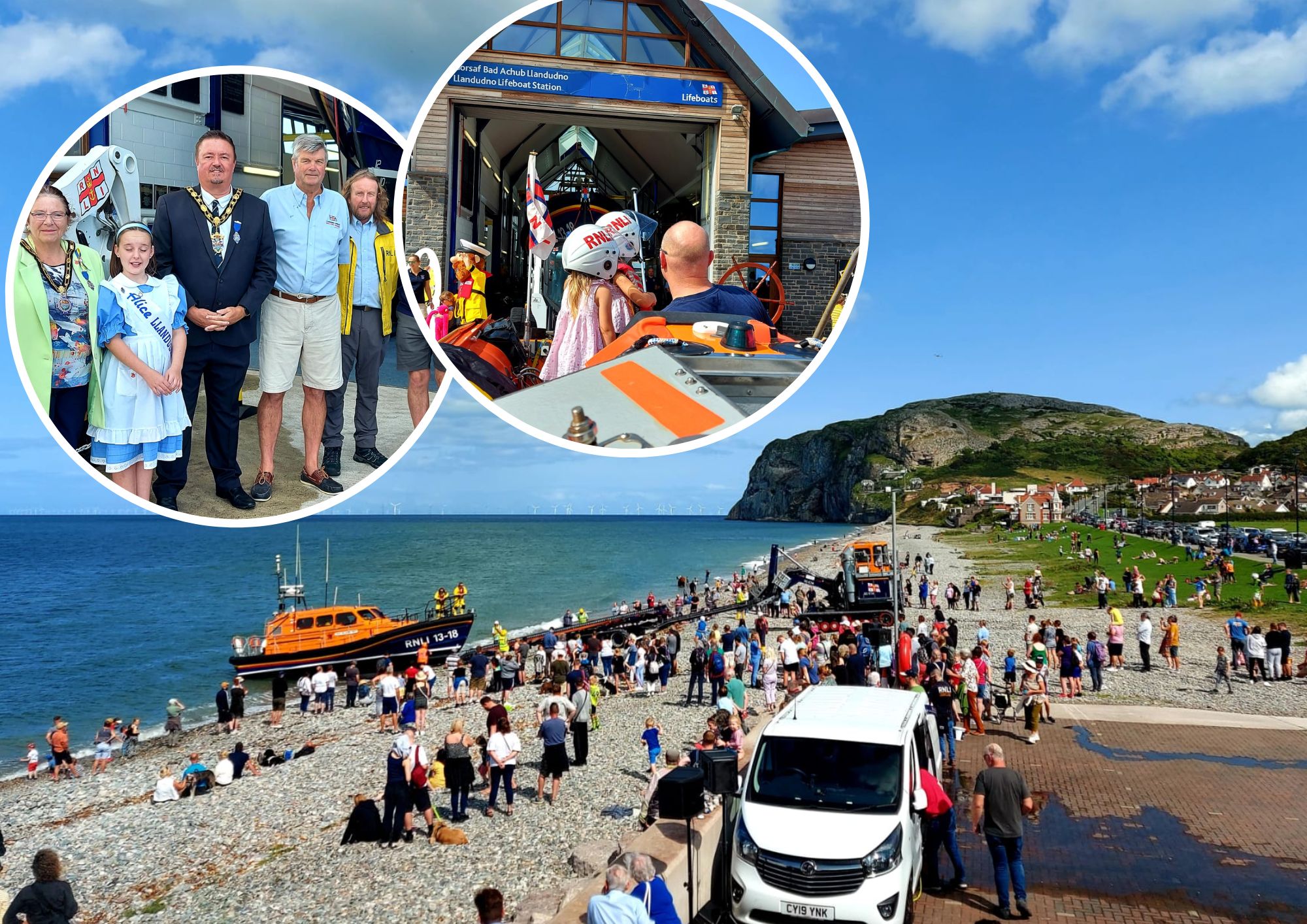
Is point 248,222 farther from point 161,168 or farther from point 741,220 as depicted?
point 741,220

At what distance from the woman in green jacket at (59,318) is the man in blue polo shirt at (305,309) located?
3.11ft

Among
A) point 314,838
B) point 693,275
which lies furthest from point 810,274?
point 314,838

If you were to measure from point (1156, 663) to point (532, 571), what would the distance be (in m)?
72.7

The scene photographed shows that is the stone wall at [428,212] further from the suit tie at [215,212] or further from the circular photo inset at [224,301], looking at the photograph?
the suit tie at [215,212]

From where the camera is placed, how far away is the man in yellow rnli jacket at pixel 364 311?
5988 millimetres

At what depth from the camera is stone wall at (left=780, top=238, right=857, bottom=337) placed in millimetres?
6141

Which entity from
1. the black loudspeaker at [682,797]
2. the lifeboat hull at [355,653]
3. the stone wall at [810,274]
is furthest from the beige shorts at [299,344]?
the lifeboat hull at [355,653]

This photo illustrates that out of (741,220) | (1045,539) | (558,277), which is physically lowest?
(1045,539)

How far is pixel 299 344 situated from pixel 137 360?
0.94 m

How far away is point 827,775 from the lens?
7324 mm

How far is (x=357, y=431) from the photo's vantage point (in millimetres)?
6254

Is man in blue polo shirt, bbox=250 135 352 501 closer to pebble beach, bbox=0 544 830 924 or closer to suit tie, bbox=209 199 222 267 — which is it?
suit tie, bbox=209 199 222 267

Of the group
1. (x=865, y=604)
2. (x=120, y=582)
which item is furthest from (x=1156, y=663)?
(x=120, y=582)

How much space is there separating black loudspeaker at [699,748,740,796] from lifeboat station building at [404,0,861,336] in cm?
289
